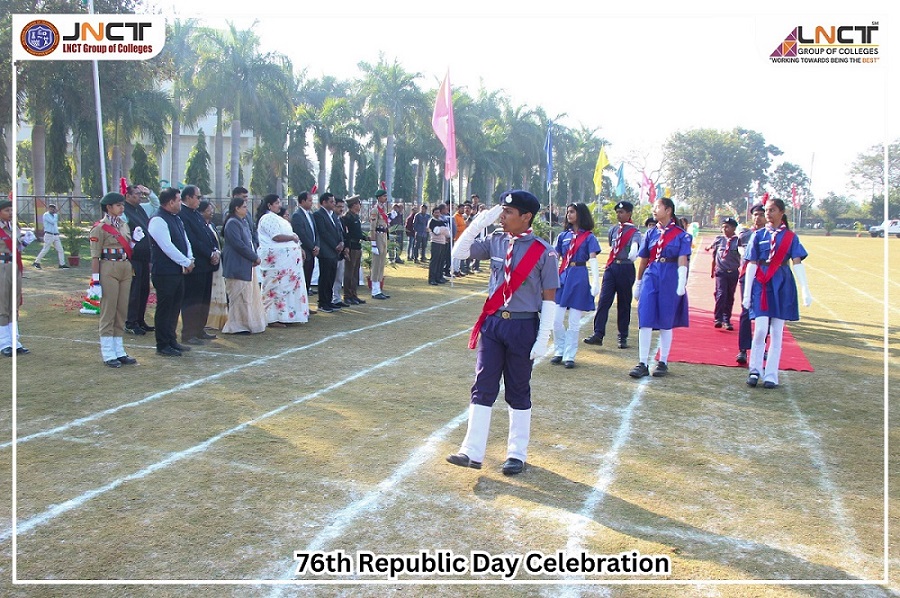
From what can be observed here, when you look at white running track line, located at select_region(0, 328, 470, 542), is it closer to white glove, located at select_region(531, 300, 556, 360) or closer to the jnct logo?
white glove, located at select_region(531, 300, 556, 360)

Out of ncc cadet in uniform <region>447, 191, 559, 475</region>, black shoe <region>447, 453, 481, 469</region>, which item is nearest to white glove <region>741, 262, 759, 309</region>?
ncc cadet in uniform <region>447, 191, 559, 475</region>

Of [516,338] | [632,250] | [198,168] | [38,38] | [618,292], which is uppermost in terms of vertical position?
[198,168]

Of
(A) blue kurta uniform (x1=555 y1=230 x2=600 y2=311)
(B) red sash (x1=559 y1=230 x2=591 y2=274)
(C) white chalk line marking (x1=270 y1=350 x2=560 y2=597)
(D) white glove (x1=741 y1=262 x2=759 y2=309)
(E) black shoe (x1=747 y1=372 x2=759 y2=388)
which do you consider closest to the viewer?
(C) white chalk line marking (x1=270 y1=350 x2=560 y2=597)

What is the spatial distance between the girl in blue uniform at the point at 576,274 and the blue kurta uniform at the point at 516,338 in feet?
12.5

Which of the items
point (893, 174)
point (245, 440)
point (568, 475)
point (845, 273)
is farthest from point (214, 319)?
point (893, 174)

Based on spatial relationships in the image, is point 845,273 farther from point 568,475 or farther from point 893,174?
point 893,174

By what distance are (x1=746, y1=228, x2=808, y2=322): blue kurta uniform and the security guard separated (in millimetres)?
6573

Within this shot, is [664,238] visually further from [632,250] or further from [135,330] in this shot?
[135,330]

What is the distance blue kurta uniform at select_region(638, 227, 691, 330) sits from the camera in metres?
8.50

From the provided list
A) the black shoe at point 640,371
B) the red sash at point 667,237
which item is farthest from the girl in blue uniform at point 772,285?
the black shoe at point 640,371

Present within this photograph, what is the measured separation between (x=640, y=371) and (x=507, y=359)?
346 centimetres

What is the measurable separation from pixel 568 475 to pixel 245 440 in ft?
7.95

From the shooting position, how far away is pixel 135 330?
10297mm

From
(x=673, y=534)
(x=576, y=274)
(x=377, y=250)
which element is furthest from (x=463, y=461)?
(x=377, y=250)
